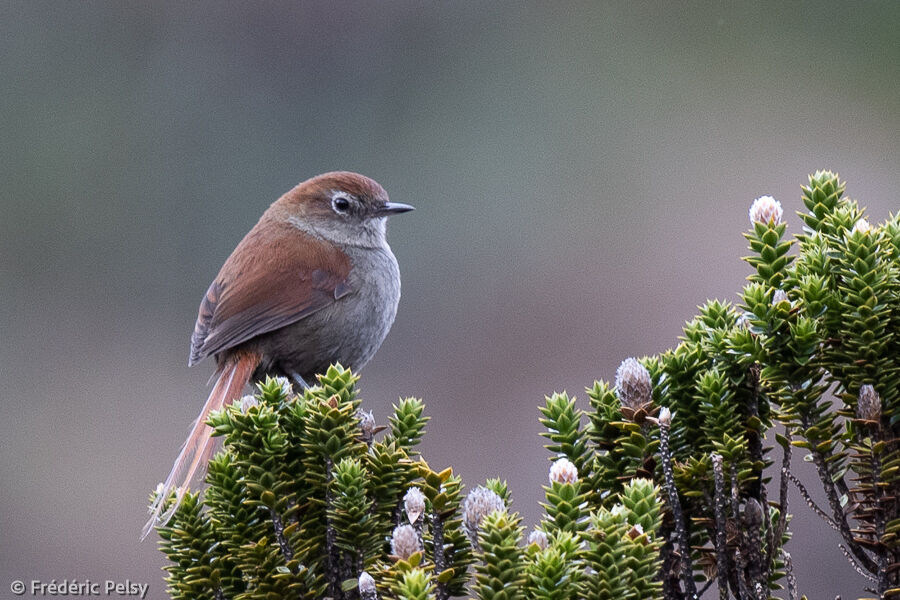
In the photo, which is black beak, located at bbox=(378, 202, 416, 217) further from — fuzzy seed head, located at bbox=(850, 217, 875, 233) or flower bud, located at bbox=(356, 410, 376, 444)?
fuzzy seed head, located at bbox=(850, 217, 875, 233)

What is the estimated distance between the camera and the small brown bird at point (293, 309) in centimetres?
434

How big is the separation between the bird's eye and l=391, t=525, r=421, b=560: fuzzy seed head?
11.6 ft

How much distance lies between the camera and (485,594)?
5.68 ft

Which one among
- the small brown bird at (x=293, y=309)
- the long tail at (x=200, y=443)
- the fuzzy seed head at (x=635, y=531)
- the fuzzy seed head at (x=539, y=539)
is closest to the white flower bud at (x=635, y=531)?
the fuzzy seed head at (x=635, y=531)

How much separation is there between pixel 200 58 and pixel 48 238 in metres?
2.43

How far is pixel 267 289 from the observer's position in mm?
4477

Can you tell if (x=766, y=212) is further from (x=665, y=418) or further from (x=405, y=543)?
(x=405, y=543)

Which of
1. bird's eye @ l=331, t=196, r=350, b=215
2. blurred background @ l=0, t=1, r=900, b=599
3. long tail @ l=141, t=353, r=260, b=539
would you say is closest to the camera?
long tail @ l=141, t=353, r=260, b=539

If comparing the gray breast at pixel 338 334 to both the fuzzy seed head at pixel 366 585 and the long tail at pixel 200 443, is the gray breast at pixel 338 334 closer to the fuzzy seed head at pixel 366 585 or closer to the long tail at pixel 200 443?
the long tail at pixel 200 443

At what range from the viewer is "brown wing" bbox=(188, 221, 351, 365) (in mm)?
4332

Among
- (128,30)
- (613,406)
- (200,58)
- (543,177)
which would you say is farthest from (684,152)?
(613,406)

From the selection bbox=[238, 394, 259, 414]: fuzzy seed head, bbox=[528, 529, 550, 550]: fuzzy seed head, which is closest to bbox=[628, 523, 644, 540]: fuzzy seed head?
bbox=[528, 529, 550, 550]: fuzzy seed head

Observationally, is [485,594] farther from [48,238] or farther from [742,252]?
[48,238]

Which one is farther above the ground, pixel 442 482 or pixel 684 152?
pixel 684 152
